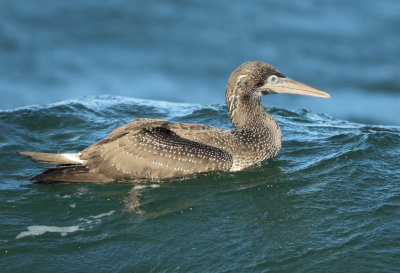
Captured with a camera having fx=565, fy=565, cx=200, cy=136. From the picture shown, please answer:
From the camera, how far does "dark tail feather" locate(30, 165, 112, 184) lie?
6844 mm

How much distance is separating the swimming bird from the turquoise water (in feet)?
0.46

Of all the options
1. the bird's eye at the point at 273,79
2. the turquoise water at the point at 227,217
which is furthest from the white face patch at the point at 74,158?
the bird's eye at the point at 273,79

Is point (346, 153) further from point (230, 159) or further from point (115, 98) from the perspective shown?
point (115, 98)

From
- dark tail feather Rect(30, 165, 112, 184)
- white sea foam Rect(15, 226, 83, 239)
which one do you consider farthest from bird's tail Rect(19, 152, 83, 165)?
white sea foam Rect(15, 226, 83, 239)

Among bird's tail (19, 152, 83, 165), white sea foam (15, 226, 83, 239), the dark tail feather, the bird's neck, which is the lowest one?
white sea foam (15, 226, 83, 239)

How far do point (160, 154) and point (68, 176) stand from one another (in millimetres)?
1152

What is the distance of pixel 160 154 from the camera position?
6.94m

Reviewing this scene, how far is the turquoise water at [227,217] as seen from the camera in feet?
17.0

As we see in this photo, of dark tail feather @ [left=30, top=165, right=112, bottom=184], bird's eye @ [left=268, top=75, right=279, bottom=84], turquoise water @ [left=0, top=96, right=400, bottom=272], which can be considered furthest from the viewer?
bird's eye @ [left=268, top=75, right=279, bottom=84]

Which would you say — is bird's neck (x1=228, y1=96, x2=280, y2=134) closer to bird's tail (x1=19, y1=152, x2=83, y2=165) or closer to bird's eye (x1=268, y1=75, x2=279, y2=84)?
bird's eye (x1=268, y1=75, x2=279, y2=84)

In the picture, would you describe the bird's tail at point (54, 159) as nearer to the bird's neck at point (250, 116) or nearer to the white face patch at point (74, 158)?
the white face patch at point (74, 158)

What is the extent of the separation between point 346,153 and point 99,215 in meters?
3.59

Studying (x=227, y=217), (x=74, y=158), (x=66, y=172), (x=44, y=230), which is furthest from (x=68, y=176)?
(x=227, y=217)

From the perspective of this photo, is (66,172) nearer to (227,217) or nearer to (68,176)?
(68,176)
